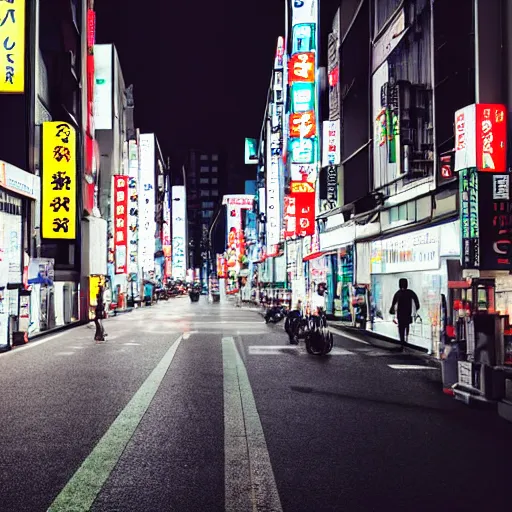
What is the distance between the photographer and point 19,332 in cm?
2030

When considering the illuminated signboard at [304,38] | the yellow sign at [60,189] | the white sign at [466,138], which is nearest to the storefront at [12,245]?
the yellow sign at [60,189]

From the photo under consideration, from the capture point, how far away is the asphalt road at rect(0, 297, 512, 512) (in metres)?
5.13

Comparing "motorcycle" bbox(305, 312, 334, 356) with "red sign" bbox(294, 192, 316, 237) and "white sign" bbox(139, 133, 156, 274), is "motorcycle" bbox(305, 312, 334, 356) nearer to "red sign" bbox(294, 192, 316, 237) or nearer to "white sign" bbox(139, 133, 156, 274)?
"red sign" bbox(294, 192, 316, 237)

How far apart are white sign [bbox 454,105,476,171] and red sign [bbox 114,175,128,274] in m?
38.0

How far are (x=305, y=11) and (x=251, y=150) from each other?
58.0 m

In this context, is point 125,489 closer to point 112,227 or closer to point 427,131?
point 427,131

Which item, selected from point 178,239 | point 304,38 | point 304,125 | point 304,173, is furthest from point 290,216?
point 178,239

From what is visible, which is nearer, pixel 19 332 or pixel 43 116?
pixel 19 332

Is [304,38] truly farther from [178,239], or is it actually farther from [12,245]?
[178,239]

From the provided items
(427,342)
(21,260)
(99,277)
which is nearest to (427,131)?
(427,342)

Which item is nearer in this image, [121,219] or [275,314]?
[275,314]

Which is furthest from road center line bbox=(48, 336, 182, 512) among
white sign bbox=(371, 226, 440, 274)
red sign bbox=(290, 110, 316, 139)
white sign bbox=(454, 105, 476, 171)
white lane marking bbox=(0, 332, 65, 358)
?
red sign bbox=(290, 110, 316, 139)

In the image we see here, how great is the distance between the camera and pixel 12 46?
23.2 meters

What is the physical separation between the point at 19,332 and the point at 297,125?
22011 mm
